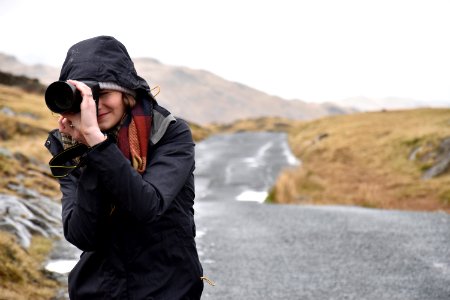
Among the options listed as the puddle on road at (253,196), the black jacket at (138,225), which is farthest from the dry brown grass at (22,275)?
the puddle on road at (253,196)

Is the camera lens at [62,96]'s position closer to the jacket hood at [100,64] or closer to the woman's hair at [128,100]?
the jacket hood at [100,64]

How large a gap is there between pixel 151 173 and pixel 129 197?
209 millimetres

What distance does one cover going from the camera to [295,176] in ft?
64.3

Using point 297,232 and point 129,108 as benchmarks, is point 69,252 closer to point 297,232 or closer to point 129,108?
point 297,232

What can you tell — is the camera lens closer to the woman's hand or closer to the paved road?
the woman's hand

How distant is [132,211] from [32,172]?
40.7 feet

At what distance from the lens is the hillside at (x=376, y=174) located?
16484 millimetres

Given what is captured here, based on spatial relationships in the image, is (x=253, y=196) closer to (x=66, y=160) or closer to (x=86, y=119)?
(x=66, y=160)

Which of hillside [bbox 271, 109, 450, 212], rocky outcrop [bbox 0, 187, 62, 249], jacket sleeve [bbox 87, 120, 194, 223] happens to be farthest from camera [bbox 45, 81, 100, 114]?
hillside [bbox 271, 109, 450, 212]

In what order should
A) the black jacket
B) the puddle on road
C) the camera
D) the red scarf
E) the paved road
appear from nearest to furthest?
the camera, the black jacket, the red scarf, the paved road, the puddle on road

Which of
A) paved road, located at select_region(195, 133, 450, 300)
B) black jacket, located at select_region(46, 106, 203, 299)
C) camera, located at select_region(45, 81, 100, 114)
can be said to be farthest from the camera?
paved road, located at select_region(195, 133, 450, 300)

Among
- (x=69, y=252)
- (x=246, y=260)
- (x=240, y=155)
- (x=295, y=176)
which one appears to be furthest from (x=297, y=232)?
(x=240, y=155)

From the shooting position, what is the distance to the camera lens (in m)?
1.92

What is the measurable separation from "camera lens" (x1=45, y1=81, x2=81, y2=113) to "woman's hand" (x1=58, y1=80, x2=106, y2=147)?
0.04m
